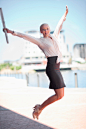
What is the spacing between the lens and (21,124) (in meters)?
3.66

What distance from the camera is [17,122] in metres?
3.81

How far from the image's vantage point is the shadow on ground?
11.4ft

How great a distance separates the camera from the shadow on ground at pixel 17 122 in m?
3.48

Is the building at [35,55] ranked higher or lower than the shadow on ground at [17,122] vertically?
higher

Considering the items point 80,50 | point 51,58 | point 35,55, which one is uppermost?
point 80,50

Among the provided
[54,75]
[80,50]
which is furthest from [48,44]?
[80,50]

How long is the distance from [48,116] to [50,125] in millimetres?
684

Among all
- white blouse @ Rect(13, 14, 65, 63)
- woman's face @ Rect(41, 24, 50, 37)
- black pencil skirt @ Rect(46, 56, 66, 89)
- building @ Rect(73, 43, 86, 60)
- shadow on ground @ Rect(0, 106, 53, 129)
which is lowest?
shadow on ground @ Rect(0, 106, 53, 129)

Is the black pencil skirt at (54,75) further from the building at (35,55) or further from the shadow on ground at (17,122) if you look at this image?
the building at (35,55)

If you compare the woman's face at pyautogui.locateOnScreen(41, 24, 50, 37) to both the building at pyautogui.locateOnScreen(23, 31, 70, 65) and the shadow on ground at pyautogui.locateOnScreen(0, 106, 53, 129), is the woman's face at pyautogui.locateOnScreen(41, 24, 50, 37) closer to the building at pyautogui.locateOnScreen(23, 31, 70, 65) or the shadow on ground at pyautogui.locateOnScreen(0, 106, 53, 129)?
the shadow on ground at pyautogui.locateOnScreen(0, 106, 53, 129)

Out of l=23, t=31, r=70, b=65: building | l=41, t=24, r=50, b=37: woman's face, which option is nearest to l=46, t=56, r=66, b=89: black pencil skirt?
l=41, t=24, r=50, b=37: woman's face

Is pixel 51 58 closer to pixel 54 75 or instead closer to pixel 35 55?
pixel 54 75

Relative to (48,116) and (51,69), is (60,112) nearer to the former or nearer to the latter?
(48,116)

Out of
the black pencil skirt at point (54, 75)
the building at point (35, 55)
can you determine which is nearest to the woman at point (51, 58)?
the black pencil skirt at point (54, 75)
